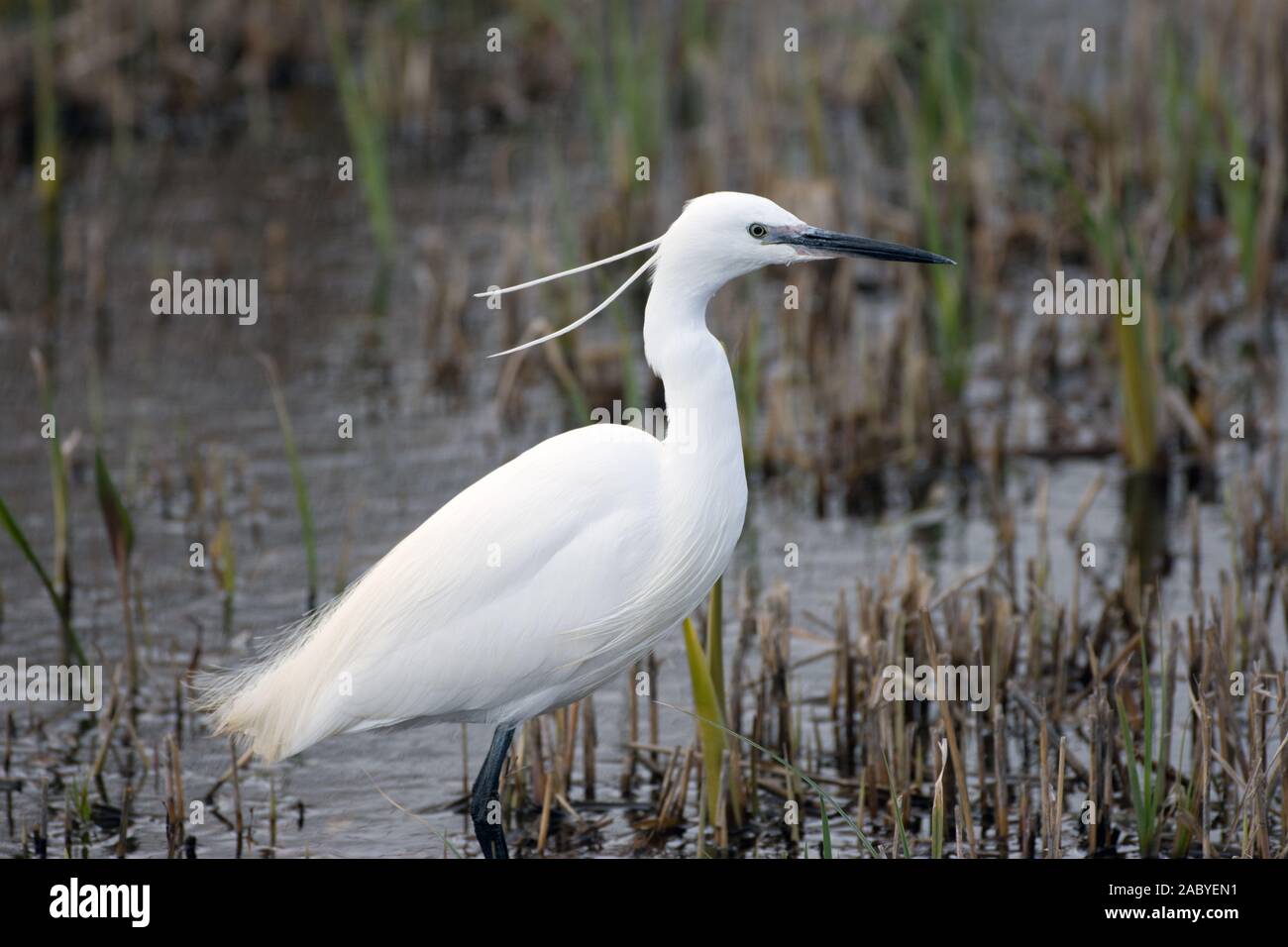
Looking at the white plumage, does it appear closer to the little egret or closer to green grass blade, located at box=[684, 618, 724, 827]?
the little egret

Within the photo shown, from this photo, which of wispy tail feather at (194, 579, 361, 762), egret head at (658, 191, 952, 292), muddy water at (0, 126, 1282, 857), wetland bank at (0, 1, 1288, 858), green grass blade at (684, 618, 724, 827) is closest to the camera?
egret head at (658, 191, 952, 292)

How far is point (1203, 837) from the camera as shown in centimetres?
469

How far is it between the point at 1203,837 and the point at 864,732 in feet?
3.86

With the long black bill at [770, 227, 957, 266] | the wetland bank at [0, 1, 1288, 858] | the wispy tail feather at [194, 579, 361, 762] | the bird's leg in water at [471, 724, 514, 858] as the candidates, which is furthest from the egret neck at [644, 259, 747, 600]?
the wispy tail feather at [194, 579, 361, 762]

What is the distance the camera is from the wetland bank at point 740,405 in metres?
5.39

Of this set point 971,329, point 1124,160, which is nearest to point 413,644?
point 971,329

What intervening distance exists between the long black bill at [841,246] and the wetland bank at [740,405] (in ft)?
2.38

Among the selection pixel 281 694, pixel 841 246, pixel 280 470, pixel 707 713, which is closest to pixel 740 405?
pixel 280 470

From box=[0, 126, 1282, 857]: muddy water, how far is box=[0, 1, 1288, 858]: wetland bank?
0.09 feet

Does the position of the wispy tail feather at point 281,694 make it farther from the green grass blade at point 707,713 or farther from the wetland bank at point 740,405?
the green grass blade at point 707,713

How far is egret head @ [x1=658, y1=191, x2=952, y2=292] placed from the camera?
458cm

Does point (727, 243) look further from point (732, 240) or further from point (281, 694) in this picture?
point (281, 694)

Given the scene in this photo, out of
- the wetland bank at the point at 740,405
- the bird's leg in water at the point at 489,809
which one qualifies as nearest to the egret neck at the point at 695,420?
the wetland bank at the point at 740,405

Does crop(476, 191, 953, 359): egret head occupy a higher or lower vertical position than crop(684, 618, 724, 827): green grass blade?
higher
